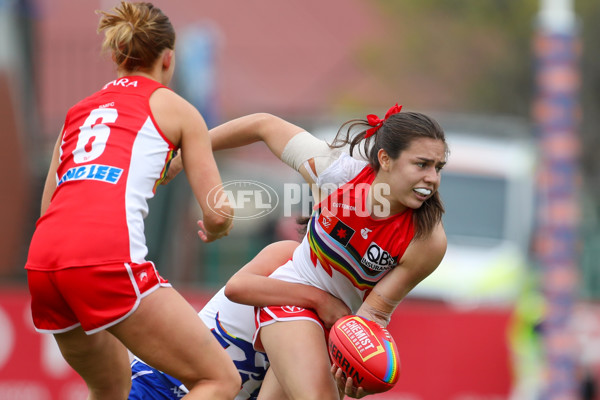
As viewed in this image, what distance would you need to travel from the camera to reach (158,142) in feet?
12.3

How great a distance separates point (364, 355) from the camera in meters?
3.85

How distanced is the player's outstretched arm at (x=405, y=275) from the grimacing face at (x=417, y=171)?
162 millimetres

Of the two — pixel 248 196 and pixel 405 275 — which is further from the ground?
pixel 248 196

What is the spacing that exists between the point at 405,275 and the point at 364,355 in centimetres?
37

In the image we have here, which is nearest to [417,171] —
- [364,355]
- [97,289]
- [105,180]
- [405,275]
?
[405,275]

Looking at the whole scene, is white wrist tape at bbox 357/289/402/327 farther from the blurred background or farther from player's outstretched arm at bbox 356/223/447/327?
the blurred background

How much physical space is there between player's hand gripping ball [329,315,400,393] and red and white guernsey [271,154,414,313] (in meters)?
0.26

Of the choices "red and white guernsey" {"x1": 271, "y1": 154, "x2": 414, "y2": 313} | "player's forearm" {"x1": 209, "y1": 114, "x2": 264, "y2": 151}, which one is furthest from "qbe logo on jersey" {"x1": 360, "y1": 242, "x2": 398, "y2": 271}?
"player's forearm" {"x1": 209, "y1": 114, "x2": 264, "y2": 151}

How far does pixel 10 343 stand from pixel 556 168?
5.22 meters

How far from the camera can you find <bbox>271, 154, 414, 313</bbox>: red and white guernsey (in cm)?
398

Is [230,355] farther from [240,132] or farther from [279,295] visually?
[240,132]

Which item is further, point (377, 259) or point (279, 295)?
point (279, 295)

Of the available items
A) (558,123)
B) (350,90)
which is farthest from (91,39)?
(350,90)

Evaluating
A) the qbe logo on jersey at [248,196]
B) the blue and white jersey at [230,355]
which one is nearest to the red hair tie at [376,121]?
the qbe logo on jersey at [248,196]
